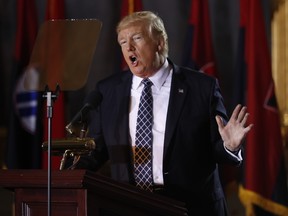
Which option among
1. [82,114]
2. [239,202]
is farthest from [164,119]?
[239,202]

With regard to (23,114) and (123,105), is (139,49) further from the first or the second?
(23,114)

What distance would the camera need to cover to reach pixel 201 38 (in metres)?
5.06

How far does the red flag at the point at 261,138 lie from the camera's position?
477 centimetres

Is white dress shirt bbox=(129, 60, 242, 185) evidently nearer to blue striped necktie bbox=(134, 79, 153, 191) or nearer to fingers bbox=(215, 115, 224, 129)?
blue striped necktie bbox=(134, 79, 153, 191)

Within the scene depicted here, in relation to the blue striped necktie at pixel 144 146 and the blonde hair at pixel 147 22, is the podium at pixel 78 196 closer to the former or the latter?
the blue striped necktie at pixel 144 146

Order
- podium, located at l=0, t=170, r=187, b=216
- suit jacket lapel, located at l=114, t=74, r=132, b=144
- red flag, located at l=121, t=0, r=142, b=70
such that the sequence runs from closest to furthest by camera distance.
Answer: podium, located at l=0, t=170, r=187, b=216 < suit jacket lapel, located at l=114, t=74, r=132, b=144 < red flag, located at l=121, t=0, r=142, b=70

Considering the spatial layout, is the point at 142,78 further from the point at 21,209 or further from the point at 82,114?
the point at 21,209

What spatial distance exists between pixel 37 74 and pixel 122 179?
2.20 feet

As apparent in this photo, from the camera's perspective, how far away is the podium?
2.35m

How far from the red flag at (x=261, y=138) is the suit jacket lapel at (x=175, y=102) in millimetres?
1482

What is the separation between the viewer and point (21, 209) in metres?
2.50

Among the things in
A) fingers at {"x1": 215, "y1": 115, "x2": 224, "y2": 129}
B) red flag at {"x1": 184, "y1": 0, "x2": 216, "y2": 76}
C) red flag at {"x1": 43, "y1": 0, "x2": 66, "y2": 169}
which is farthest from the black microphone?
red flag at {"x1": 184, "y1": 0, "x2": 216, "y2": 76}

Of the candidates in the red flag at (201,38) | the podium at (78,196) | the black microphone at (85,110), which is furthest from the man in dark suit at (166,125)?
the red flag at (201,38)

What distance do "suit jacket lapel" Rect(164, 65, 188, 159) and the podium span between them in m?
0.69
